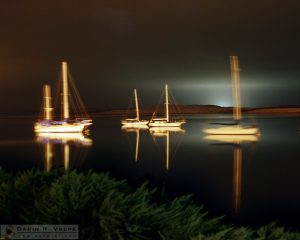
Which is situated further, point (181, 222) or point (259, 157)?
point (259, 157)

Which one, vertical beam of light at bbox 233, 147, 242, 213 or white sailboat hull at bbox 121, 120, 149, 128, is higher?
white sailboat hull at bbox 121, 120, 149, 128

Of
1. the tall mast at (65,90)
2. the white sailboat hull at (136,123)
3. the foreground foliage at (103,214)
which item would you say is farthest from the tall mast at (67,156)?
the white sailboat hull at (136,123)

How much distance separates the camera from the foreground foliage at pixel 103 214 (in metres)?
4.78

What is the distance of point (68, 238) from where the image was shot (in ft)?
14.7

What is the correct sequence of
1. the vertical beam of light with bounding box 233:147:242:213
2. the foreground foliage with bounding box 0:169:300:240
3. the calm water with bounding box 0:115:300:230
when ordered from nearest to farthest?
the foreground foliage with bounding box 0:169:300:240 → the calm water with bounding box 0:115:300:230 → the vertical beam of light with bounding box 233:147:242:213

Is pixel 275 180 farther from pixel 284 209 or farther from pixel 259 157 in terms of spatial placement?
pixel 259 157

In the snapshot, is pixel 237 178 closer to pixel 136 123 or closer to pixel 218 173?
pixel 218 173

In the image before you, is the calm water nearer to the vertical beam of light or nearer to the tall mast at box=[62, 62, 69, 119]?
the vertical beam of light

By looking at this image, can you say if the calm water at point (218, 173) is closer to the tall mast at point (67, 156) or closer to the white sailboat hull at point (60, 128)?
the tall mast at point (67, 156)

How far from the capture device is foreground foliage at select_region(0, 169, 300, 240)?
4781 millimetres

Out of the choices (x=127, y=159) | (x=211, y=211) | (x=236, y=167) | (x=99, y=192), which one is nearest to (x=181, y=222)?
(x=99, y=192)

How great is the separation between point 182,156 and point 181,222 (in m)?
34.4

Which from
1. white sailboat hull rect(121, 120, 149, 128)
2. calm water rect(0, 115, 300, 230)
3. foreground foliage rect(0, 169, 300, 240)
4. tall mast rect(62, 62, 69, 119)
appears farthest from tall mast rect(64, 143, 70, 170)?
white sailboat hull rect(121, 120, 149, 128)

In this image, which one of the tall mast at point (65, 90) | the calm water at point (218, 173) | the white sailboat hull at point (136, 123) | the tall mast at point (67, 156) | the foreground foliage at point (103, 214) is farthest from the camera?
the white sailboat hull at point (136, 123)
